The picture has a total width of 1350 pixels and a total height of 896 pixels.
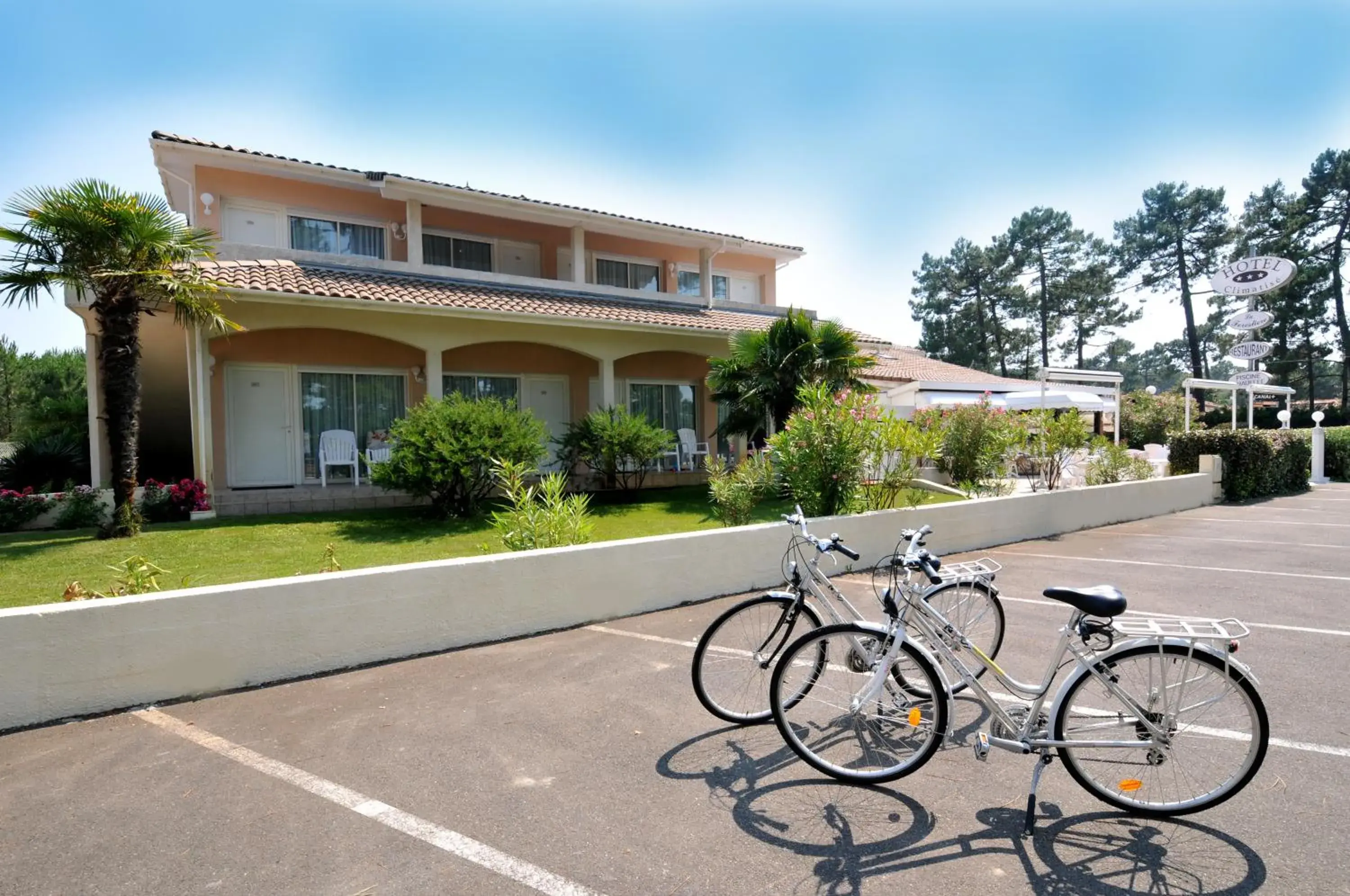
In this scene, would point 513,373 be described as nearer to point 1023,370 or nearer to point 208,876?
point 208,876

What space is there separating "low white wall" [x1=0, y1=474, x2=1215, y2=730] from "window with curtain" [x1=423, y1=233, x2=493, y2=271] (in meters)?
12.0

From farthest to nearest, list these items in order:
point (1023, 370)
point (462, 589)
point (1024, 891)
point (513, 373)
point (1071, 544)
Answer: point (1023, 370) → point (513, 373) → point (1071, 544) → point (462, 589) → point (1024, 891)

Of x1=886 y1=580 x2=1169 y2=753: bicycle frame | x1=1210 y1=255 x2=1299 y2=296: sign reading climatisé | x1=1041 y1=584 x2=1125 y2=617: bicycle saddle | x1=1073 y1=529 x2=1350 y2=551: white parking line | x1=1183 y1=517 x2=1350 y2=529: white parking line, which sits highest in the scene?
x1=1210 y1=255 x2=1299 y2=296: sign reading climatisé

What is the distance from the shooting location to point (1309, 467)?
22969 millimetres

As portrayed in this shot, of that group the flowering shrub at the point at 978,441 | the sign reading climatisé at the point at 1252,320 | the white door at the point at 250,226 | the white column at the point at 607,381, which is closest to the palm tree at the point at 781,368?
the flowering shrub at the point at 978,441

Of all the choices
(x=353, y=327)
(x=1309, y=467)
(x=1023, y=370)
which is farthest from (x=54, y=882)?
(x=1023, y=370)

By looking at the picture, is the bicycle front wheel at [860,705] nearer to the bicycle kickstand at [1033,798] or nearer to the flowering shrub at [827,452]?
the bicycle kickstand at [1033,798]

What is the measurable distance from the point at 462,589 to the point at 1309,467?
90.0 ft

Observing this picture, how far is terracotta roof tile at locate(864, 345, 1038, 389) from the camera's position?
2241 centimetres

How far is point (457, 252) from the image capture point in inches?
675

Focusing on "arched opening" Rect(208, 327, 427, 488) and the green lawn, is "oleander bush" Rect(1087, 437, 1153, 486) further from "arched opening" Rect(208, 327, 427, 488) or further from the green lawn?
"arched opening" Rect(208, 327, 427, 488)

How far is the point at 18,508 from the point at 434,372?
6.53 metres

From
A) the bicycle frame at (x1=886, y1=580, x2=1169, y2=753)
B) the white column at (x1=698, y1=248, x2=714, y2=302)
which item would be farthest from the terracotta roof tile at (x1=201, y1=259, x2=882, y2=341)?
the bicycle frame at (x1=886, y1=580, x2=1169, y2=753)

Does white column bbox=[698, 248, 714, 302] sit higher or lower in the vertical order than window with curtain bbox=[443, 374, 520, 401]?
higher
